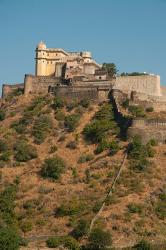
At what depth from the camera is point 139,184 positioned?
44969 millimetres

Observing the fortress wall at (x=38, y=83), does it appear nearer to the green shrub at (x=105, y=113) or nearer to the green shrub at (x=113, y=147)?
the green shrub at (x=105, y=113)

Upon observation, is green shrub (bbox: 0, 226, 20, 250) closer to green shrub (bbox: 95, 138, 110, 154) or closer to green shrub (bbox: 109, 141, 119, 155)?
green shrub (bbox: 109, 141, 119, 155)

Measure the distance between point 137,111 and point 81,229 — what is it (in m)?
13.2

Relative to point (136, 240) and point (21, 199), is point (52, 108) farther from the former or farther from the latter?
point (136, 240)

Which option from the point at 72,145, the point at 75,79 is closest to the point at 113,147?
the point at 72,145

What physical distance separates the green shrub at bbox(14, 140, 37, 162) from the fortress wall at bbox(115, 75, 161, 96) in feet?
31.3

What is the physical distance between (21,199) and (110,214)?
Result: 6.25 m

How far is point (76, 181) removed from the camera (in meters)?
47.0

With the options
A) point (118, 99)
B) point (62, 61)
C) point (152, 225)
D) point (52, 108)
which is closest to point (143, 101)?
point (118, 99)

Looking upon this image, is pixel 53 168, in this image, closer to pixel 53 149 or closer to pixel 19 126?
pixel 53 149

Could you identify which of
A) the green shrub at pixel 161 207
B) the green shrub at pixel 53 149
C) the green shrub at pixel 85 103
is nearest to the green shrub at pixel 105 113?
the green shrub at pixel 85 103

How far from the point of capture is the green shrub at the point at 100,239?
133ft

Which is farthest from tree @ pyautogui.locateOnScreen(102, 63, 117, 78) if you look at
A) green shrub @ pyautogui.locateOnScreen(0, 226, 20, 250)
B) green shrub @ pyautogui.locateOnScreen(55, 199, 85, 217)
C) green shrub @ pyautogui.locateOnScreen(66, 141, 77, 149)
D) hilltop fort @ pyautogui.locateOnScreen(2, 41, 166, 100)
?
green shrub @ pyautogui.locateOnScreen(0, 226, 20, 250)

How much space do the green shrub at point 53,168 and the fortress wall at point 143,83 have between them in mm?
10687
